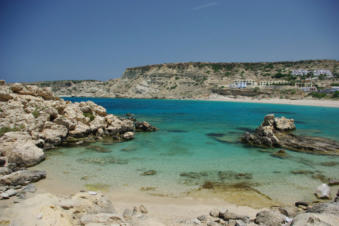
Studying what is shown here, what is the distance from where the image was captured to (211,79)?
91188 mm

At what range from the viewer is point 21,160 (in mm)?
10094

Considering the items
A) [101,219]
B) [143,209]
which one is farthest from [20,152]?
[101,219]

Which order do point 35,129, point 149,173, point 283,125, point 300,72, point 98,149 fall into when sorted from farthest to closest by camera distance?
point 300,72, point 283,125, point 35,129, point 98,149, point 149,173

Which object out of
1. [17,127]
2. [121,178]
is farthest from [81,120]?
[121,178]

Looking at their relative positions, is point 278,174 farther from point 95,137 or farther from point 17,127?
point 17,127

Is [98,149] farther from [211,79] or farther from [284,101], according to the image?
[211,79]

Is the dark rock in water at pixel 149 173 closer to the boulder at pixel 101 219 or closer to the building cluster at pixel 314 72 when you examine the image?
the boulder at pixel 101 219

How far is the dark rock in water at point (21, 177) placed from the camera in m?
7.79

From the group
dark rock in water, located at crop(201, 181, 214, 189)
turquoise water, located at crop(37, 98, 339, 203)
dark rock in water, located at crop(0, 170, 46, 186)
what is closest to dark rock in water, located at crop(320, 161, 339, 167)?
turquoise water, located at crop(37, 98, 339, 203)

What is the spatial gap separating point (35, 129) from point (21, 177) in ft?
23.6

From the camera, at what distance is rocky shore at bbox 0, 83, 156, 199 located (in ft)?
28.0

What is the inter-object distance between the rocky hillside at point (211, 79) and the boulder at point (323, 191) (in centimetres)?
6768

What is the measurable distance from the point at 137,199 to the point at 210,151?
24.9 ft

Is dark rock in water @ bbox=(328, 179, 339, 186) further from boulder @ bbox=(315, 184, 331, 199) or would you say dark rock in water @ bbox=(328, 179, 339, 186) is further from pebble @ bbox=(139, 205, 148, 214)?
pebble @ bbox=(139, 205, 148, 214)
